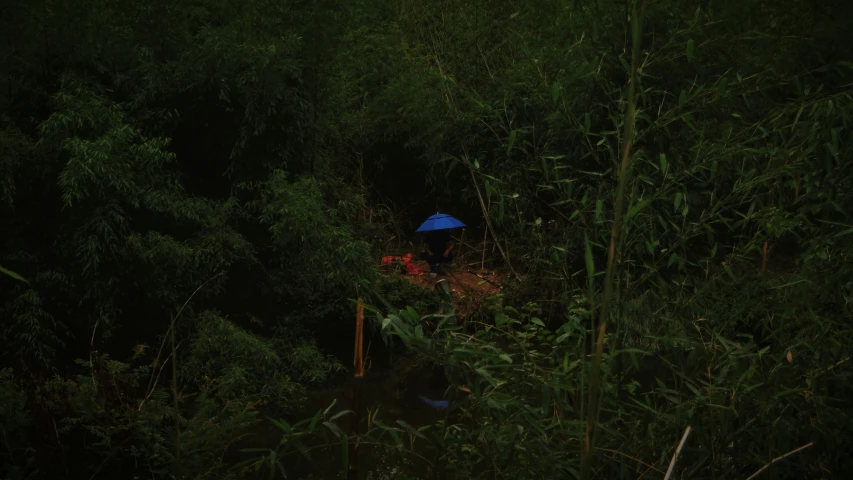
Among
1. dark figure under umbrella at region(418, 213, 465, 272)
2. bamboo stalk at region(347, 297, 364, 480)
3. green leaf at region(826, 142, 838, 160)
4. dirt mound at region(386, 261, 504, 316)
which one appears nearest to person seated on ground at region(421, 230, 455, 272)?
dark figure under umbrella at region(418, 213, 465, 272)

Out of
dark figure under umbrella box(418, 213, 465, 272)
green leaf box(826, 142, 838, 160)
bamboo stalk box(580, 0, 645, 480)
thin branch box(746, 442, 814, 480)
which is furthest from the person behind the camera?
dark figure under umbrella box(418, 213, 465, 272)

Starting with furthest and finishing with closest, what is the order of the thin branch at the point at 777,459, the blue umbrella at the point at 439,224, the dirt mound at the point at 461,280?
the blue umbrella at the point at 439,224
the dirt mound at the point at 461,280
the thin branch at the point at 777,459

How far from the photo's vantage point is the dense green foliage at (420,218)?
7.10 feet

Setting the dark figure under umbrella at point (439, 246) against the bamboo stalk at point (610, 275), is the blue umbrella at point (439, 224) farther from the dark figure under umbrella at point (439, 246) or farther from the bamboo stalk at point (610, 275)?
the bamboo stalk at point (610, 275)

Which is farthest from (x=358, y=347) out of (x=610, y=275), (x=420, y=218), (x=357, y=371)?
(x=610, y=275)

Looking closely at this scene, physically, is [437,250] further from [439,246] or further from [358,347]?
[358,347]

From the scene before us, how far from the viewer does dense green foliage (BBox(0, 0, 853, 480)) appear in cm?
216

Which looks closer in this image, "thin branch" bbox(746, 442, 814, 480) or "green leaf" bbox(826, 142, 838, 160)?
"thin branch" bbox(746, 442, 814, 480)

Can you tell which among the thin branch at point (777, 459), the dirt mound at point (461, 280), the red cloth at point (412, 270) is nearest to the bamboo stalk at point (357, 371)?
the dirt mound at point (461, 280)

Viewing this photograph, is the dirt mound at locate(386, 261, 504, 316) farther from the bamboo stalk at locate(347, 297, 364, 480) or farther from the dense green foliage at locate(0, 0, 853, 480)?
the bamboo stalk at locate(347, 297, 364, 480)

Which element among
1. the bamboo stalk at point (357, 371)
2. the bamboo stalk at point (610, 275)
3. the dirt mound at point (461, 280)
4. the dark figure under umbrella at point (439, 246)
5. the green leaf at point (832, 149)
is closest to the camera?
the bamboo stalk at point (610, 275)

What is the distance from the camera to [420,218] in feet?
36.7

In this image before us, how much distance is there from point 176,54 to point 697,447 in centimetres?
584

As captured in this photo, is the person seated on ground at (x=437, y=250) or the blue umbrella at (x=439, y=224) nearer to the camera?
the blue umbrella at (x=439, y=224)
